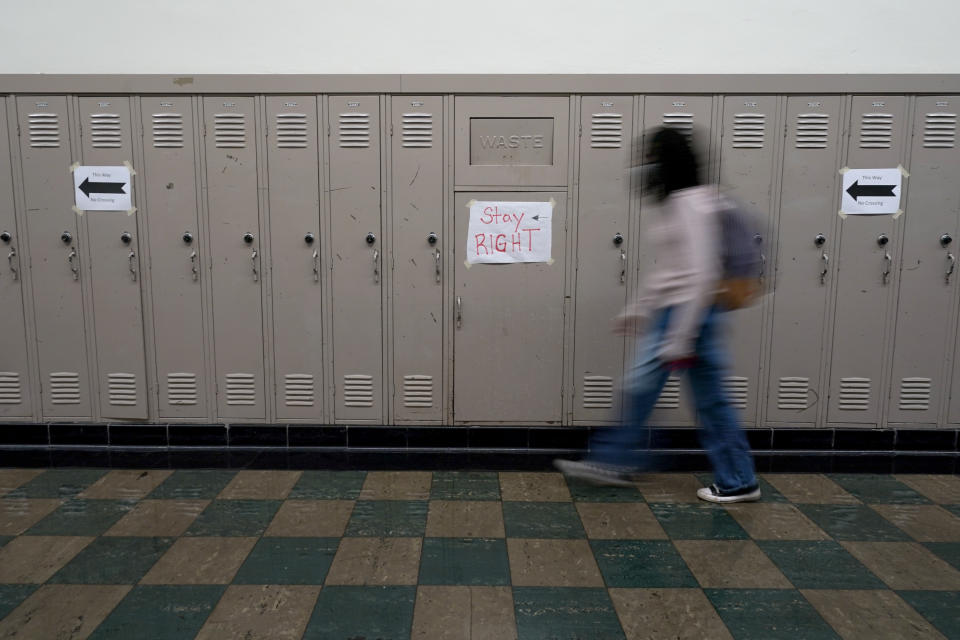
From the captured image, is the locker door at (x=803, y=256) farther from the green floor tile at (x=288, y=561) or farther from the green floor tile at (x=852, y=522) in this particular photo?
the green floor tile at (x=288, y=561)

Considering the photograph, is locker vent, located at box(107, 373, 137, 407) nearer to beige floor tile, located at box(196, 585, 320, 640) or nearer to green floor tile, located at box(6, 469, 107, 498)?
green floor tile, located at box(6, 469, 107, 498)

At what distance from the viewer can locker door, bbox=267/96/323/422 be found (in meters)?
3.35

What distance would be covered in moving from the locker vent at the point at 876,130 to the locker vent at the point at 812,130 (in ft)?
0.68

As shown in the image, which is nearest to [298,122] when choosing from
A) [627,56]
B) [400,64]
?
[400,64]

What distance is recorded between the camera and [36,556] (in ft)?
7.39

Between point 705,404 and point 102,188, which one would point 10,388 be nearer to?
point 102,188

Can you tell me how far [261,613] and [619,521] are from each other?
151 cm

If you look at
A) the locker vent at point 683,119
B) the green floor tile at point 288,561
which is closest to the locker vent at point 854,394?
the locker vent at point 683,119

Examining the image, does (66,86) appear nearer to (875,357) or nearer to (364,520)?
(364,520)

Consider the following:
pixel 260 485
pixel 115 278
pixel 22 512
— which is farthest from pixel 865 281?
pixel 22 512

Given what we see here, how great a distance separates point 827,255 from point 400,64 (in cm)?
278

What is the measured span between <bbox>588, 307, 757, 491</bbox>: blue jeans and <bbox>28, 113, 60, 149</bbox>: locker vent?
351 centimetres

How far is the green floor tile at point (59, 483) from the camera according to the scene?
111 inches

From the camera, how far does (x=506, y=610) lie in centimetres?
195
